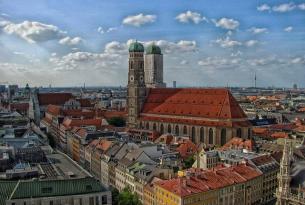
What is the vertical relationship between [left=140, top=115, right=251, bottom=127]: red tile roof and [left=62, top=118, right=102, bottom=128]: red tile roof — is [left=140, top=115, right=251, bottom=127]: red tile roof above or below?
above

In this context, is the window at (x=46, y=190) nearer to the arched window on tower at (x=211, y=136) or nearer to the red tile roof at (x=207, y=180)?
the red tile roof at (x=207, y=180)

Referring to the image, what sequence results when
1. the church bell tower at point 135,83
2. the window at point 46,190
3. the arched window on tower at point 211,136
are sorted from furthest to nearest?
the church bell tower at point 135,83 → the arched window on tower at point 211,136 → the window at point 46,190

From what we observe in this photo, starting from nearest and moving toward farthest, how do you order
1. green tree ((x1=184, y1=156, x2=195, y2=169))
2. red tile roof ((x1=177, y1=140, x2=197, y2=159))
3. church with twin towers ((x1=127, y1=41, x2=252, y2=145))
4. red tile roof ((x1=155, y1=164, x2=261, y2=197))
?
red tile roof ((x1=155, y1=164, x2=261, y2=197)) < green tree ((x1=184, y1=156, x2=195, y2=169)) < red tile roof ((x1=177, y1=140, x2=197, y2=159)) < church with twin towers ((x1=127, y1=41, x2=252, y2=145))

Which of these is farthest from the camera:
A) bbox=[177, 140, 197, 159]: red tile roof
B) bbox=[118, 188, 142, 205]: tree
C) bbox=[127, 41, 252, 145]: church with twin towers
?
bbox=[127, 41, 252, 145]: church with twin towers

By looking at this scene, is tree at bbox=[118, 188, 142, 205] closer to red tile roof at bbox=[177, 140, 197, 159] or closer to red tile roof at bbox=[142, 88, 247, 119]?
red tile roof at bbox=[177, 140, 197, 159]

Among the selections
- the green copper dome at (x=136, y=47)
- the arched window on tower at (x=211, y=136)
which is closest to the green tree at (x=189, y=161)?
the arched window on tower at (x=211, y=136)

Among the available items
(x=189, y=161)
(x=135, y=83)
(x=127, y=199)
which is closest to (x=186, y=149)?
(x=189, y=161)

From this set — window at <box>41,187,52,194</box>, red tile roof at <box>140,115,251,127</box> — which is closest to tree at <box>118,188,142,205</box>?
window at <box>41,187,52,194</box>

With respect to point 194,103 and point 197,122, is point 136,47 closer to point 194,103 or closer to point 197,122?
point 194,103
